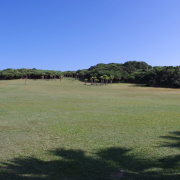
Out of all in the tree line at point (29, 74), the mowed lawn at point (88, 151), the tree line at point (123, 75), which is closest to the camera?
the mowed lawn at point (88, 151)

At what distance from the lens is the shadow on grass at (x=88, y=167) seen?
5727mm

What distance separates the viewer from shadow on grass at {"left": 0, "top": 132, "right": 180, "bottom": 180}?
18.8 feet

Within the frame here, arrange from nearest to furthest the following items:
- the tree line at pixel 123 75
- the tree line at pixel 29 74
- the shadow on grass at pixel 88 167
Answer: the shadow on grass at pixel 88 167 < the tree line at pixel 123 75 < the tree line at pixel 29 74

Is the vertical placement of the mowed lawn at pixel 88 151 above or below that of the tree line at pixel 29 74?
below

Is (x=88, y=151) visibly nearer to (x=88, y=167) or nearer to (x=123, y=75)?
(x=88, y=167)

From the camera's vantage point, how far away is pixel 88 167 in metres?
6.36

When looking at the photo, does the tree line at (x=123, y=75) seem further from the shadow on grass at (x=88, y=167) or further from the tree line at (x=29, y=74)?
the shadow on grass at (x=88, y=167)

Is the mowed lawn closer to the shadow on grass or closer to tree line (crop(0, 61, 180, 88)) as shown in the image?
the shadow on grass

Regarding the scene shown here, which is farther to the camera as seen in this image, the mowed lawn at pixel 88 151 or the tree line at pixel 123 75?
the tree line at pixel 123 75

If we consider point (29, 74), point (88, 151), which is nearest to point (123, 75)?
point (29, 74)

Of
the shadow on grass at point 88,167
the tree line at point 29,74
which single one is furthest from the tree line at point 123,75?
the shadow on grass at point 88,167

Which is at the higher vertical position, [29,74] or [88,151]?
[29,74]

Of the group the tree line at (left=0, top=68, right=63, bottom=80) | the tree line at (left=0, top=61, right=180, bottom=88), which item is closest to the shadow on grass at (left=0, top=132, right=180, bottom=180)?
the tree line at (left=0, top=61, right=180, bottom=88)

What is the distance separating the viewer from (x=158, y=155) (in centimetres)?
741
